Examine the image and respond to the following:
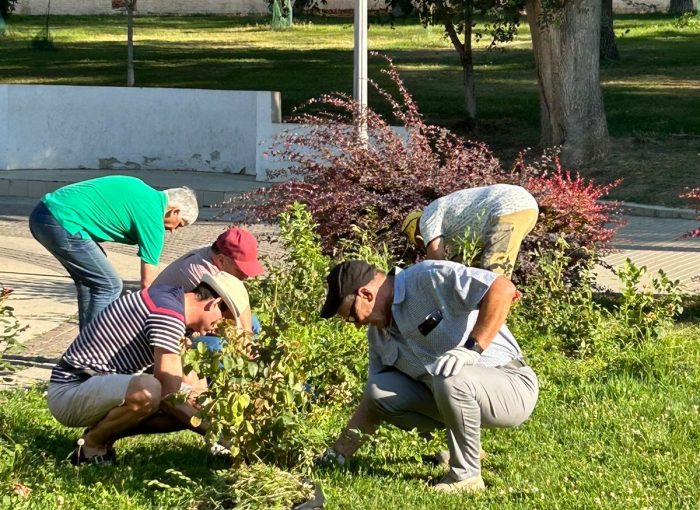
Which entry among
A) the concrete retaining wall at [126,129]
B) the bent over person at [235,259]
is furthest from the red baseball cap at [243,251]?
the concrete retaining wall at [126,129]

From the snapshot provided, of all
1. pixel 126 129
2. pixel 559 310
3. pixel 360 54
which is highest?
pixel 360 54

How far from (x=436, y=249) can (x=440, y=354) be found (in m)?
1.99

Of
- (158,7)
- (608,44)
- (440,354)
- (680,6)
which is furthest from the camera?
(158,7)

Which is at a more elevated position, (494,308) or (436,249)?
(494,308)

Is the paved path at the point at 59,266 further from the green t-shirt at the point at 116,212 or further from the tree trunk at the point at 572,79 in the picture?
the tree trunk at the point at 572,79

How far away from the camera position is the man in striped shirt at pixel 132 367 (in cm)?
559

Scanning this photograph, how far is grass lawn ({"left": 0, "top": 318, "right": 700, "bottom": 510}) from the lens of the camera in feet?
17.4

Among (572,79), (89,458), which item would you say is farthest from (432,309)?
(572,79)

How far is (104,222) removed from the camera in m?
7.55

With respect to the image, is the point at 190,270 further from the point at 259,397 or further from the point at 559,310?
the point at 559,310

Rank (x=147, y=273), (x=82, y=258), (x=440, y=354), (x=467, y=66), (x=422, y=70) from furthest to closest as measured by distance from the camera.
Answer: (x=422, y=70) → (x=467, y=66) → (x=82, y=258) → (x=147, y=273) → (x=440, y=354)

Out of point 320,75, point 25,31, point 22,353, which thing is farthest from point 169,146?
point 25,31

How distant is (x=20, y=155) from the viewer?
18203 millimetres

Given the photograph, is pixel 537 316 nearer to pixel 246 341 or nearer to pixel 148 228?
pixel 148 228
